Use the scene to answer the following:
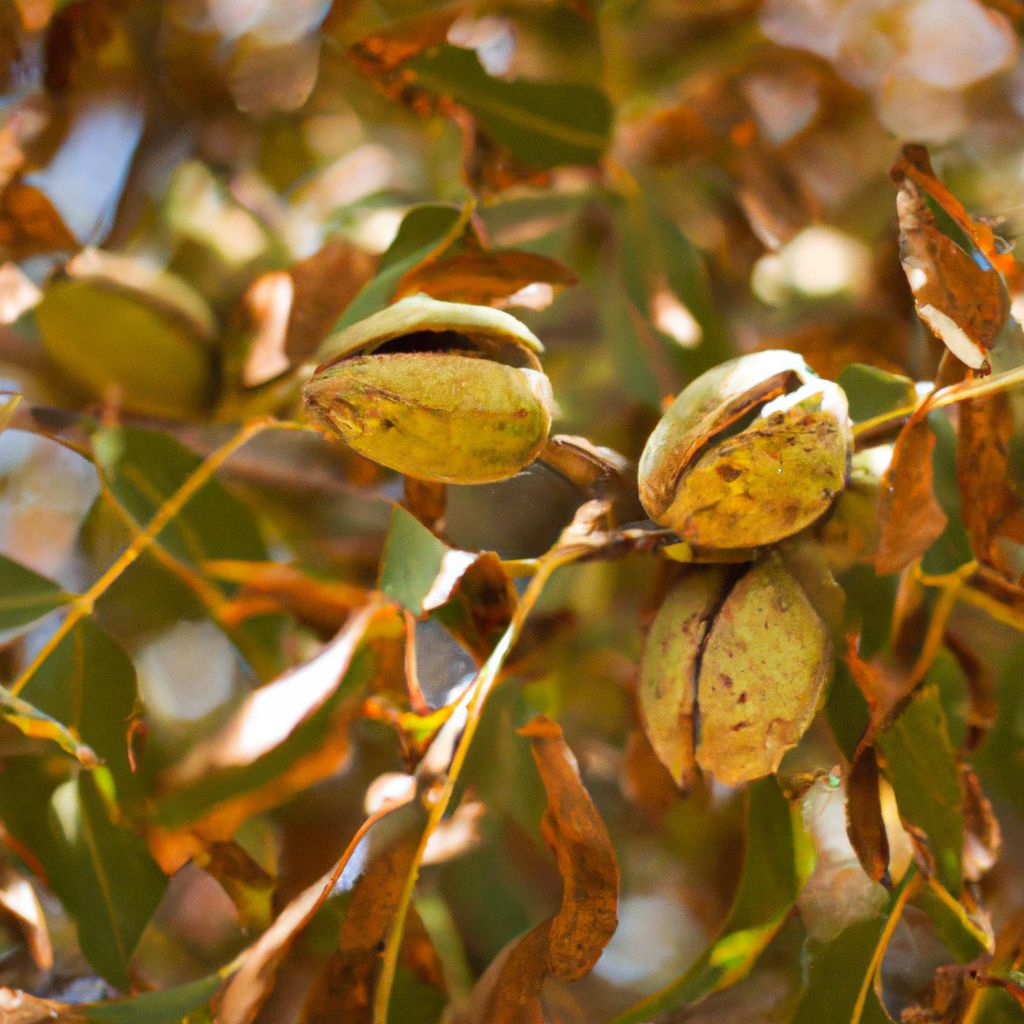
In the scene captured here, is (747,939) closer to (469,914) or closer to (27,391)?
(469,914)

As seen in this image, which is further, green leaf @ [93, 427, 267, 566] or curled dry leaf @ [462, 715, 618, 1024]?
green leaf @ [93, 427, 267, 566]

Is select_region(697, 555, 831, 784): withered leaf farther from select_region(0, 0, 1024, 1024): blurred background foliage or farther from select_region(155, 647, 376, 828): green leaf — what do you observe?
select_region(155, 647, 376, 828): green leaf

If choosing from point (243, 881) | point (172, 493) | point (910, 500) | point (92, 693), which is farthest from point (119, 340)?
point (910, 500)

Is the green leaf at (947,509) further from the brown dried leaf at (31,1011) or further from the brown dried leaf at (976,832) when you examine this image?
the brown dried leaf at (31,1011)

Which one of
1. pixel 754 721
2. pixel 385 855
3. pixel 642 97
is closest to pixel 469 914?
pixel 385 855

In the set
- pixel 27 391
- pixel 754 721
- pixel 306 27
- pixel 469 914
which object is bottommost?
pixel 469 914

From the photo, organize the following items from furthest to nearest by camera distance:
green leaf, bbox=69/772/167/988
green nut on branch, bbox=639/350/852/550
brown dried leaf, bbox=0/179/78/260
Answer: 1. brown dried leaf, bbox=0/179/78/260
2. green leaf, bbox=69/772/167/988
3. green nut on branch, bbox=639/350/852/550

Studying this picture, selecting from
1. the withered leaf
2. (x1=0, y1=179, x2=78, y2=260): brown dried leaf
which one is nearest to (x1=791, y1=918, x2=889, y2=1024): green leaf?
the withered leaf
